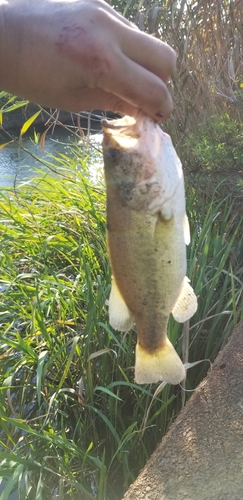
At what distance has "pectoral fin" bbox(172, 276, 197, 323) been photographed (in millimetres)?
1565

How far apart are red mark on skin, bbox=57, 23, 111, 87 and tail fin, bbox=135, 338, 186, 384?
2.84 ft

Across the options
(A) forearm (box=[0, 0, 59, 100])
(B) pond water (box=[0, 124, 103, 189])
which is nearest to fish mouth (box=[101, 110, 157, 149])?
(A) forearm (box=[0, 0, 59, 100])

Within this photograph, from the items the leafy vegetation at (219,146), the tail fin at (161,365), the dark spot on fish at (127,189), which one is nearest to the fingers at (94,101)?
the dark spot on fish at (127,189)

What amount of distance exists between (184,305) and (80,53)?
0.82 meters

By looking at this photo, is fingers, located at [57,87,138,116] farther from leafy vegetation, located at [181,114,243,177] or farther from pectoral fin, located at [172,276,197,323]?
leafy vegetation, located at [181,114,243,177]

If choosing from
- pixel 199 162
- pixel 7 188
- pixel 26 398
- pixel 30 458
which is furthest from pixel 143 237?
pixel 7 188

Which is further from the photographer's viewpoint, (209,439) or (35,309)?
(35,309)

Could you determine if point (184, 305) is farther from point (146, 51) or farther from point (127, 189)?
point (146, 51)

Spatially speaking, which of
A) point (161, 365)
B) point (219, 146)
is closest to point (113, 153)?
point (161, 365)

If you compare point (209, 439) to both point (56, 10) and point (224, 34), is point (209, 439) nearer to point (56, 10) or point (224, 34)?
point (56, 10)

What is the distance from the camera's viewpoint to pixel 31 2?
1206 mm

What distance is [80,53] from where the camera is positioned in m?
1.18

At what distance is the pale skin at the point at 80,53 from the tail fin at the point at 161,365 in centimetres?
76

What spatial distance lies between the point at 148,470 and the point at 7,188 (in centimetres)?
329
